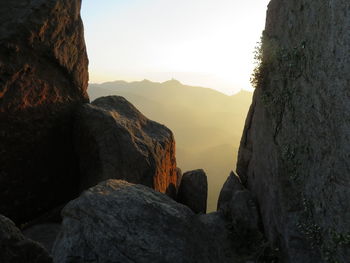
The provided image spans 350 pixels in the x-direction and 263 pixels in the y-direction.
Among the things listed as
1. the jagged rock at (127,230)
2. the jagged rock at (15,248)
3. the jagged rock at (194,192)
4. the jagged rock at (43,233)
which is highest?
the jagged rock at (15,248)

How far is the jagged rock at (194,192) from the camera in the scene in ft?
76.3

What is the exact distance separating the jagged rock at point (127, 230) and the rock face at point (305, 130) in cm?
343

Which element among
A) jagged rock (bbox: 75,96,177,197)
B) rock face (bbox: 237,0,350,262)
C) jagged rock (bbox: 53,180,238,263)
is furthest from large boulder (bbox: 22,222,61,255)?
rock face (bbox: 237,0,350,262)

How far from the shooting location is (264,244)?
631 inches

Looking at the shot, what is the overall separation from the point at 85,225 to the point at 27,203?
25.3 feet

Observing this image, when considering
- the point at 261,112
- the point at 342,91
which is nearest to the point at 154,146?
the point at 261,112

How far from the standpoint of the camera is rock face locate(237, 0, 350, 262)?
34.8 ft

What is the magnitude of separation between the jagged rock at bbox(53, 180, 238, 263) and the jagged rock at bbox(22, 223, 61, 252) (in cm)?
550

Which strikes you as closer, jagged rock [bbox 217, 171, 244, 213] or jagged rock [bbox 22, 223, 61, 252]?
jagged rock [bbox 22, 223, 61, 252]

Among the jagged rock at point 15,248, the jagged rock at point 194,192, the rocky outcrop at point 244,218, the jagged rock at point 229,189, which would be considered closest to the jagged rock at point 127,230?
the jagged rock at point 15,248

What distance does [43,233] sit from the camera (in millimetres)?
→ 18000

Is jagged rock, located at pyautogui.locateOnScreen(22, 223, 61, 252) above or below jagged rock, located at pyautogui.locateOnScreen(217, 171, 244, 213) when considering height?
below

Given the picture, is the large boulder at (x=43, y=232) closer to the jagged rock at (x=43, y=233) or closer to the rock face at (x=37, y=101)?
the jagged rock at (x=43, y=233)

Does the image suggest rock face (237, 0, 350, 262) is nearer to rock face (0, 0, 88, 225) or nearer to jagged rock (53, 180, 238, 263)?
jagged rock (53, 180, 238, 263)
